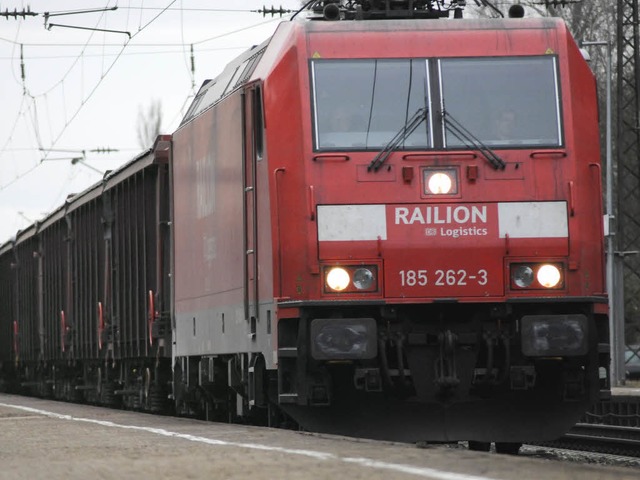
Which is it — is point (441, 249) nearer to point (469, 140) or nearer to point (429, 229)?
point (429, 229)

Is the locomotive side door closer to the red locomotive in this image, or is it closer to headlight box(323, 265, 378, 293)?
the red locomotive

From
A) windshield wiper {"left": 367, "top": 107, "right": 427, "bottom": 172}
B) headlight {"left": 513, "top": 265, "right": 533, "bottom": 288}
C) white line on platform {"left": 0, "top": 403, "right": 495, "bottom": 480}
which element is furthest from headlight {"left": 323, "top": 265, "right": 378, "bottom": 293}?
white line on platform {"left": 0, "top": 403, "right": 495, "bottom": 480}

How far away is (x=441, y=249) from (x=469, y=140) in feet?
2.97

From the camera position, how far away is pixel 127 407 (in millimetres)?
22188

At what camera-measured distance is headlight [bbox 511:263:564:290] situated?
11.8 metres

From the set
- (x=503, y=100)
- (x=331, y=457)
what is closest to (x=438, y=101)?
(x=503, y=100)

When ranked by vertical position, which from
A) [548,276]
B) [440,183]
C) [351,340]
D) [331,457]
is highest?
[440,183]

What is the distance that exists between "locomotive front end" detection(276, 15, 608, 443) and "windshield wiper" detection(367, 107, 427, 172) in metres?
0.01

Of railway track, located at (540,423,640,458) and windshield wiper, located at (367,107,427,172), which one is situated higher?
windshield wiper, located at (367,107,427,172)

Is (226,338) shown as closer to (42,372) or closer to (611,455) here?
(611,455)

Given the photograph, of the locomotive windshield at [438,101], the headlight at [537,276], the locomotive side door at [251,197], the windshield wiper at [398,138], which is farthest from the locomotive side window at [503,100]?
the locomotive side door at [251,197]

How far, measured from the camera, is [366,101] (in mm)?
12031

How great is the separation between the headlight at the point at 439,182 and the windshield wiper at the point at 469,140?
30cm

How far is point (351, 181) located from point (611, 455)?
6138 millimetres
